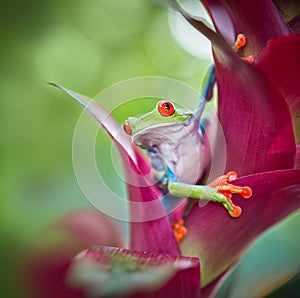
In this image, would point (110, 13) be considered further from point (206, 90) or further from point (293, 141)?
point (293, 141)

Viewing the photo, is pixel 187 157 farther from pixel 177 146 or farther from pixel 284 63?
pixel 284 63

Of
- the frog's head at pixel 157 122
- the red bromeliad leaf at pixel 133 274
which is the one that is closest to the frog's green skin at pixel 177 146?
the frog's head at pixel 157 122

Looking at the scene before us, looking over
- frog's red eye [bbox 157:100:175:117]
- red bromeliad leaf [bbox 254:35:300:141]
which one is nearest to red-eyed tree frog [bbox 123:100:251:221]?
frog's red eye [bbox 157:100:175:117]

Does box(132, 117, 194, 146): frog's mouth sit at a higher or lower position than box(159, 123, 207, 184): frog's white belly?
higher

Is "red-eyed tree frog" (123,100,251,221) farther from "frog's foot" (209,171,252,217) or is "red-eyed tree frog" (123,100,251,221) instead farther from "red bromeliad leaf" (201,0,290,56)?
"red bromeliad leaf" (201,0,290,56)

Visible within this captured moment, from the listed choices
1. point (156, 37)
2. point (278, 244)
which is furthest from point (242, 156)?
point (156, 37)
